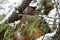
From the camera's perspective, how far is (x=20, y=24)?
170cm

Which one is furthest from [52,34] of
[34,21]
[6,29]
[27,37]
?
[6,29]

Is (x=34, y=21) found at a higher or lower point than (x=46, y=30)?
higher

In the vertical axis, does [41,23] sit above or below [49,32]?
above

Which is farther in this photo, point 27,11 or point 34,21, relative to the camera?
point 27,11

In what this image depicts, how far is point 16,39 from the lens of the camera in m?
1.77

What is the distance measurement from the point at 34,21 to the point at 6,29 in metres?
0.33

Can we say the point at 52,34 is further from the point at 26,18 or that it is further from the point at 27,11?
the point at 27,11

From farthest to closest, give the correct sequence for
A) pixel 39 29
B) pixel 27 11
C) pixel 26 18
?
pixel 27 11, pixel 39 29, pixel 26 18

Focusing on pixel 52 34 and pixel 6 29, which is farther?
pixel 6 29

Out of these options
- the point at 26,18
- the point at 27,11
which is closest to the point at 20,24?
the point at 26,18

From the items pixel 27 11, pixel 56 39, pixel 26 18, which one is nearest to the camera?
pixel 56 39

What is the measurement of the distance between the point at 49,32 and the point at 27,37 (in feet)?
0.62

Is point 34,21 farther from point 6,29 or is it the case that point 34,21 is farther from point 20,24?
point 6,29

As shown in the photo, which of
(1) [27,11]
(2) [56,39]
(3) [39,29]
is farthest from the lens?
(1) [27,11]
